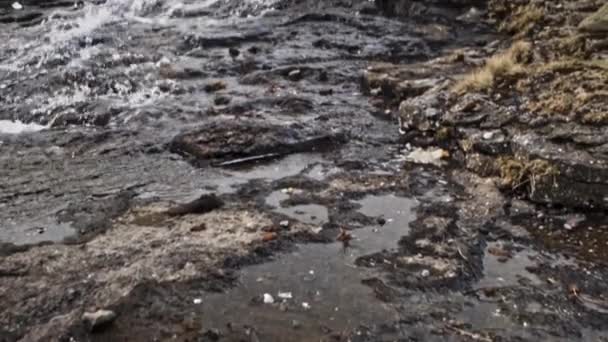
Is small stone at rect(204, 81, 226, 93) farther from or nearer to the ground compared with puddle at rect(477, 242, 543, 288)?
farther from the ground

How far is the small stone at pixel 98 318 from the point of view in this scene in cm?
395

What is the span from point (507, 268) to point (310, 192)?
2.03 metres

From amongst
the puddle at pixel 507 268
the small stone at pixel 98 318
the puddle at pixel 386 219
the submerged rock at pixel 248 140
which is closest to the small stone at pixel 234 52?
the submerged rock at pixel 248 140

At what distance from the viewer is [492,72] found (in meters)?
7.79

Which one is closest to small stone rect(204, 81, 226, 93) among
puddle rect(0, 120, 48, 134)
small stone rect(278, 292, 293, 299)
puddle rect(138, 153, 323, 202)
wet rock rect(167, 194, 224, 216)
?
puddle rect(0, 120, 48, 134)

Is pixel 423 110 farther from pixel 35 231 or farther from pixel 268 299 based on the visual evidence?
pixel 35 231

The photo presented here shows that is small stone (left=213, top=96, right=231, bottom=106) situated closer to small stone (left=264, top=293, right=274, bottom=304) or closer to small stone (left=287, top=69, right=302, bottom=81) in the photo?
small stone (left=287, top=69, right=302, bottom=81)

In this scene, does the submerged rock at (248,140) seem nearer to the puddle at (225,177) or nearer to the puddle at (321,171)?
the puddle at (225,177)

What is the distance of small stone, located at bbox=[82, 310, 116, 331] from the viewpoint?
A: 12.9 feet

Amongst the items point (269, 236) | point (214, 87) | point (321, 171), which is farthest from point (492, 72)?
point (269, 236)

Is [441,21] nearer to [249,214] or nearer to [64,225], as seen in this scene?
[249,214]

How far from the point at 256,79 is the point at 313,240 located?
4858mm

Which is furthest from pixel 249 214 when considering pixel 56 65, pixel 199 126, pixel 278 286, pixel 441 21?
pixel 441 21

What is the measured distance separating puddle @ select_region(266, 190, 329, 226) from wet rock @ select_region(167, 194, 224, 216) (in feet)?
1.60
